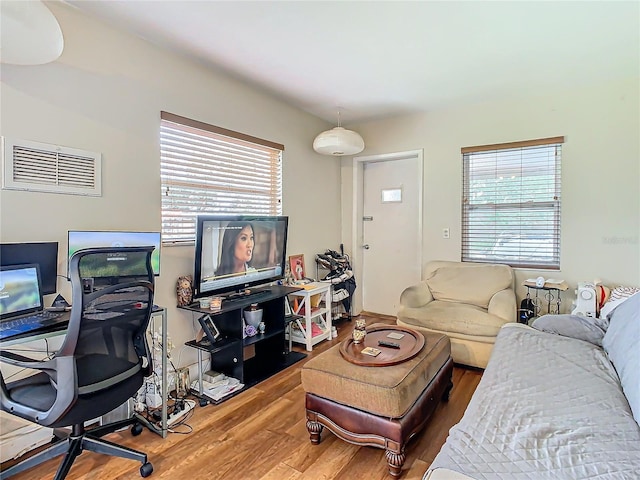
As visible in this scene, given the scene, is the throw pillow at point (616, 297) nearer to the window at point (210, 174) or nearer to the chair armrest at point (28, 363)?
the window at point (210, 174)

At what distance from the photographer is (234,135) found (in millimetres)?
3219

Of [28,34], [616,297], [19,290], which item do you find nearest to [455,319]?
[616,297]

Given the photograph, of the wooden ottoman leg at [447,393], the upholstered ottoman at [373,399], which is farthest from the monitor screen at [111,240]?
the wooden ottoman leg at [447,393]

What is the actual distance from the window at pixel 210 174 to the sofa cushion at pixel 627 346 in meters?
2.79

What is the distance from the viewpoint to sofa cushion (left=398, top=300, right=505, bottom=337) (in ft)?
9.71

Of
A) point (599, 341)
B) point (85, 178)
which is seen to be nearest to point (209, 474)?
point (85, 178)

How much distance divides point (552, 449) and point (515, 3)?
7.48 feet

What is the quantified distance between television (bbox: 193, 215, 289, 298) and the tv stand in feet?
0.42

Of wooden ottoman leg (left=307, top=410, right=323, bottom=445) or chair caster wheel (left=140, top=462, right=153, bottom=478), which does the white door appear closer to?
wooden ottoman leg (left=307, top=410, right=323, bottom=445)

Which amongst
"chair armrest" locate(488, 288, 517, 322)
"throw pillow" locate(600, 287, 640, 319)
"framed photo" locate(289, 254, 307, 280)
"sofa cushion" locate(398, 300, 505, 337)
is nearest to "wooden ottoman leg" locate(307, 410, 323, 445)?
"sofa cushion" locate(398, 300, 505, 337)

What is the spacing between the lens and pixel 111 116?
2.37 meters

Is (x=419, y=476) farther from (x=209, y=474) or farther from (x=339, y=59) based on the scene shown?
(x=339, y=59)

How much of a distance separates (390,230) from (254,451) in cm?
315

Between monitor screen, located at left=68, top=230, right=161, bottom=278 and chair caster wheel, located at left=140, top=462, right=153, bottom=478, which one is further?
monitor screen, located at left=68, top=230, right=161, bottom=278
